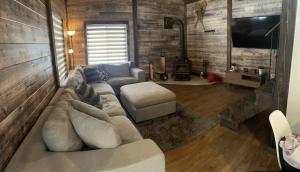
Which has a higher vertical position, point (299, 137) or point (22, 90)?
point (22, 90)

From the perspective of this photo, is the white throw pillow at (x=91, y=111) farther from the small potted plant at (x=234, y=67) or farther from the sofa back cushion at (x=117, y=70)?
the small potted plant at (x=234, y=67)

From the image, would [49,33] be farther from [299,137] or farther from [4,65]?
[299,137]

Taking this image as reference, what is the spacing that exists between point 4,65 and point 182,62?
588 cm

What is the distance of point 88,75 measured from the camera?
4641 mm

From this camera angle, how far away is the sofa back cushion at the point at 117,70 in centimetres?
529

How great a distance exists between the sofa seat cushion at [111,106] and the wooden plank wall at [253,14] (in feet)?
13.1

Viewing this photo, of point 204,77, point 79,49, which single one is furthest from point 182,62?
point 79,49

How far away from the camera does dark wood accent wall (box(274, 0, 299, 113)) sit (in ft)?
7.45

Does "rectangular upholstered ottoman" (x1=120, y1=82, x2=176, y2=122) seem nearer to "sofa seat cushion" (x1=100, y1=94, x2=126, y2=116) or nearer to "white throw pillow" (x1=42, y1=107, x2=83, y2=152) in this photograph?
"sofa seat cushion" (x1=100, y1=94, x2=126, y2=116)

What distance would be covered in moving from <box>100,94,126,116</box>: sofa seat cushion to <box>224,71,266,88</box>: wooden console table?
3.69 metres

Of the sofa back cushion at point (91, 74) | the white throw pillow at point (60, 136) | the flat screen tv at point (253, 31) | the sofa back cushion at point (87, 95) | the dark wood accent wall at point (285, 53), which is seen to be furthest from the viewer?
the flat screen tv at point (253, 31)

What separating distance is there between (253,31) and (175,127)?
345 centimetres

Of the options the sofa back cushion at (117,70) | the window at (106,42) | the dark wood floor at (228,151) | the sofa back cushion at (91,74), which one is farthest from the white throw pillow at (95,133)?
the window at (106,42)

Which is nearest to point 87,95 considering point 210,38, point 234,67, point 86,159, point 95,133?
point 95,133
